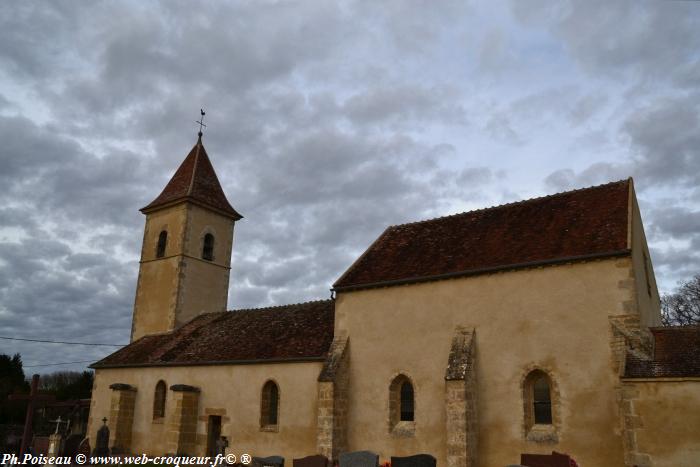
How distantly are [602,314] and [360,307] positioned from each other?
7793 millimetres

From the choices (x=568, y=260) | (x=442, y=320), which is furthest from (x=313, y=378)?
(x=568, y=260)

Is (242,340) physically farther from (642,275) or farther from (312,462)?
(642,275)

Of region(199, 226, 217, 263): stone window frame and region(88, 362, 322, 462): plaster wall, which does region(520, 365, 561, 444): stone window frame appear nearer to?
region(88, 362, 322, 462): plaster wall

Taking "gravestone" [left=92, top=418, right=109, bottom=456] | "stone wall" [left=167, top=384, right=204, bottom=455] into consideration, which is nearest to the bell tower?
"gravestone" [left=92, top=418, right=109, bottom=456]

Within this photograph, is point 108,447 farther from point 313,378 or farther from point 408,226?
point 408,226

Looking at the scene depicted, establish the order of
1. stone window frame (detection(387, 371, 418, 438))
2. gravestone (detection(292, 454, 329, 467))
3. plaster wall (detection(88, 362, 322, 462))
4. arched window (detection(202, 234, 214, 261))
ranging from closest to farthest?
gravestone (detection(292, 454, 329, 467)), stone window frame (detection(387, 371, 418, 438)), plaster wall (detection(88, 362, 322, 462)), arched window (detection(202, 234, 214, 261))

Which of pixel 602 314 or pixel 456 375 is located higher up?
pixel 602 314

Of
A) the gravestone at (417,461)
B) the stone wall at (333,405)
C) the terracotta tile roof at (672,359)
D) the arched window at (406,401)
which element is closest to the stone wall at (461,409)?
the gravestone at (417,461)

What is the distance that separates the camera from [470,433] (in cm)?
1527

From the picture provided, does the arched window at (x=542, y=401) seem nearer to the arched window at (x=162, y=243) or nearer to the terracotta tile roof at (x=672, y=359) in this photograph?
the terracotta tile roof at (x=672, y=359)

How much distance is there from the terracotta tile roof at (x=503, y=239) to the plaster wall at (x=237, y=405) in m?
3.91

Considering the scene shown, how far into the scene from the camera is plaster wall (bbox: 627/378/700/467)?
479 inches

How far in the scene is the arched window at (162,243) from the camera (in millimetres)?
30484

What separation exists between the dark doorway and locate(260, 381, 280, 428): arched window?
7.83 ft
